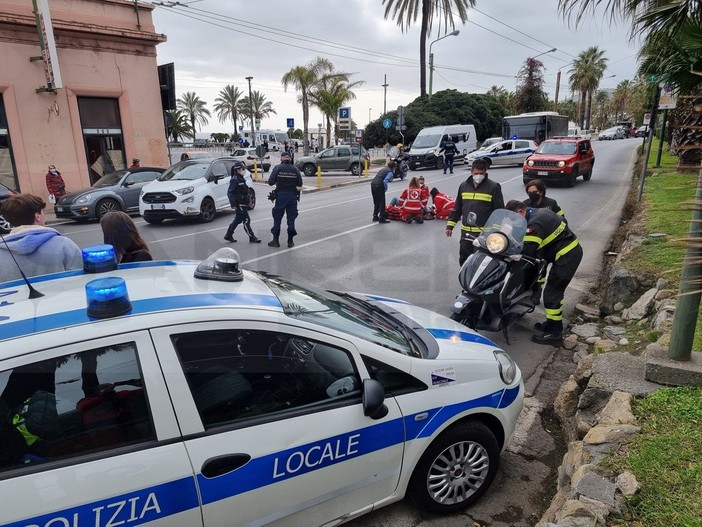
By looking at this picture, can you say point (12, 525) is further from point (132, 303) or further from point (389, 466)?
point (389, 466)

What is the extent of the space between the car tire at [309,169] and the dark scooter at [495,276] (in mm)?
24114

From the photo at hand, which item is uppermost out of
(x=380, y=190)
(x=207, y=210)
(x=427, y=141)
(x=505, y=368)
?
(x=427, y=141)

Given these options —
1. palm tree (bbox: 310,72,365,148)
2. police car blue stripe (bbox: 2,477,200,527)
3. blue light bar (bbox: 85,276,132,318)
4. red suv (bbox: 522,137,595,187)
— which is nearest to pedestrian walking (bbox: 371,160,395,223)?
red suv (bbox: 522,137,595,187)

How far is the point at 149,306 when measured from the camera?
2156 mm

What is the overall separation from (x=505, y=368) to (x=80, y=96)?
1886 centimetres

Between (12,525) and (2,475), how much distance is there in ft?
0.58

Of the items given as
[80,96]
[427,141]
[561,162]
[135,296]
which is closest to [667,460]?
[135,296]

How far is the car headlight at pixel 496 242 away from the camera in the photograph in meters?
4.79

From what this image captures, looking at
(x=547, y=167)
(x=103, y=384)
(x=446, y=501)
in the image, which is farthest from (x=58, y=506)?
(x=547, y=167)

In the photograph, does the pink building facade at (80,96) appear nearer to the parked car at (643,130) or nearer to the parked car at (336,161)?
the parked car at (336,161)

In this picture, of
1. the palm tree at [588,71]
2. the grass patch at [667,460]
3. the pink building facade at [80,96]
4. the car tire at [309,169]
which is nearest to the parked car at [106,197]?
the pink building facade at [80,96]

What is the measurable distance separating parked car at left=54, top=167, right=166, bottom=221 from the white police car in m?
11.8

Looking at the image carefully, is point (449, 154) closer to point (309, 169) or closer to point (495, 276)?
point (309, 169)

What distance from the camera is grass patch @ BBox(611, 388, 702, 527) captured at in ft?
7.63
